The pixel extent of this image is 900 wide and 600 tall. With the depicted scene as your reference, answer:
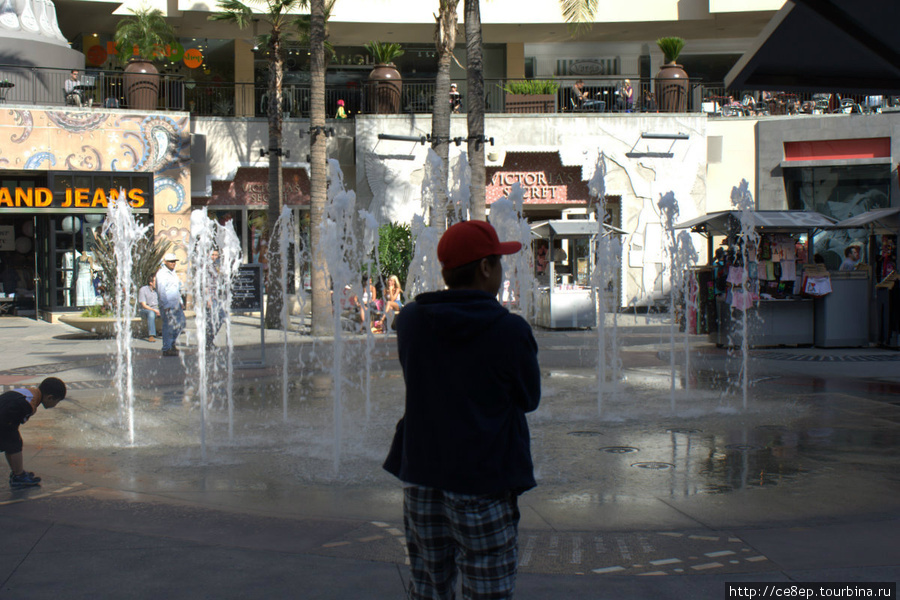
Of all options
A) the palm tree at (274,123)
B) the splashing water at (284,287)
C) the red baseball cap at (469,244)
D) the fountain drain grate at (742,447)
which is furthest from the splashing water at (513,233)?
the red baseball cap at (469,244)

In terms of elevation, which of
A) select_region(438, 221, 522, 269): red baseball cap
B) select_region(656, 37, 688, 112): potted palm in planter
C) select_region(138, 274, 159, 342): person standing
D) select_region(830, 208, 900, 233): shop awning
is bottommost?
select_region(138, 274, 159, 342): person standing

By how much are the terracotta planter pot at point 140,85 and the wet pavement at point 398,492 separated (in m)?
13.6

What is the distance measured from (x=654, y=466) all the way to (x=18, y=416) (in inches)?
179

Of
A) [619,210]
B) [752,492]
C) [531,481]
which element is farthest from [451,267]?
[619,210]

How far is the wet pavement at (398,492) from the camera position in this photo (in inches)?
163

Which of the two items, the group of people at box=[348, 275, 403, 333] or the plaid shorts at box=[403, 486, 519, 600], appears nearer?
the plaid shorts at box=[403, 486, 519, 600]

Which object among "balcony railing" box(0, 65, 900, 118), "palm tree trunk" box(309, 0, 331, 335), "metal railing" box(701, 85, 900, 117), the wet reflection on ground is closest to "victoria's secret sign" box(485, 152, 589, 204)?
"balcony railing" box(0, 65, 900, 118)

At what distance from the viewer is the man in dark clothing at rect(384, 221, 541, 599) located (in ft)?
8.53

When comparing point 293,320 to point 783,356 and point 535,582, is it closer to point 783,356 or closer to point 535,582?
point 783,356

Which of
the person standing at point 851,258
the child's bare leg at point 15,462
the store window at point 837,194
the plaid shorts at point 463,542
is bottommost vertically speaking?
the child's bare leg at point 15,462

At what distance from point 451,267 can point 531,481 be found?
28.8 inches

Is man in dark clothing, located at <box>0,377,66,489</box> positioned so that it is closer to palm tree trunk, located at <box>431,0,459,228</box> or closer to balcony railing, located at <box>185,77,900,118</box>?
palm tree trunk, located at <box>431,0,459,228</box>

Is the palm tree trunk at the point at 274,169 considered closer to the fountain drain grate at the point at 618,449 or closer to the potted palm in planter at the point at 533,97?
the potted palm in planter at the point at 533,97

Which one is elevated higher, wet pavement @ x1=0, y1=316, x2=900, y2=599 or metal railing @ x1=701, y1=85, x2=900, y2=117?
metal railing @ x1=701, y1=85, x2=900, y2=117
